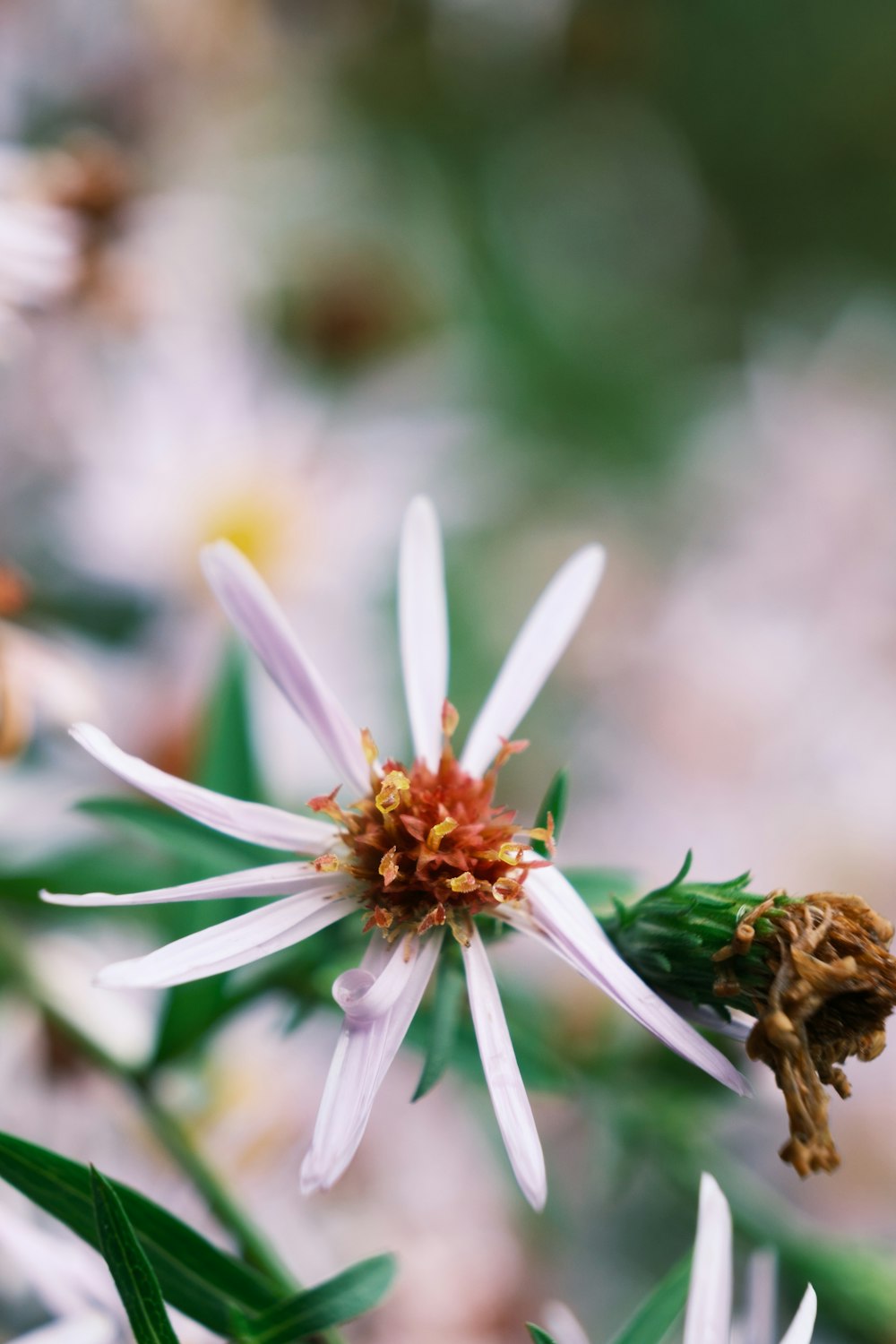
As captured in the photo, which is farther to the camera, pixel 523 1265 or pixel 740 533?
pixel 740 533

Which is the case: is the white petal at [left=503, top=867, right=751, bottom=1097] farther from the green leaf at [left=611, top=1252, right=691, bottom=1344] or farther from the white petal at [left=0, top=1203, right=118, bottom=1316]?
the white petal at [left=0, top=1203, right=118, bottom=1316]

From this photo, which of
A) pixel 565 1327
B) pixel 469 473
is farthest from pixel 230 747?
pixel 469 473

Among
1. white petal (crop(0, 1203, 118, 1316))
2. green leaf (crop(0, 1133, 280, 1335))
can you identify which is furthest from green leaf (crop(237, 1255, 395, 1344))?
white petal (crop(0, 1203, 118, 1316))

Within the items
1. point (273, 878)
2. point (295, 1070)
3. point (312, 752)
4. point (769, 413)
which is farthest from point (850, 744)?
point (273, 878)

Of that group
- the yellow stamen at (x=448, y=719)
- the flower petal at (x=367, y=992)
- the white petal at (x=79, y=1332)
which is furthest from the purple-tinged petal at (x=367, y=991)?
the white petal at (x=79, y=1332)

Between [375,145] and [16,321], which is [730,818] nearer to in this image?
[16,321]

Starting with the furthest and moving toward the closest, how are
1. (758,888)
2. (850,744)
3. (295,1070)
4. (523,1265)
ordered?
(850,744) → (758,888) → (523,1265) → (295,1070)

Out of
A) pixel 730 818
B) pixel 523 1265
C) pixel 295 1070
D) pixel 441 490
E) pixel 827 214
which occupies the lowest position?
pixel 523 1265
